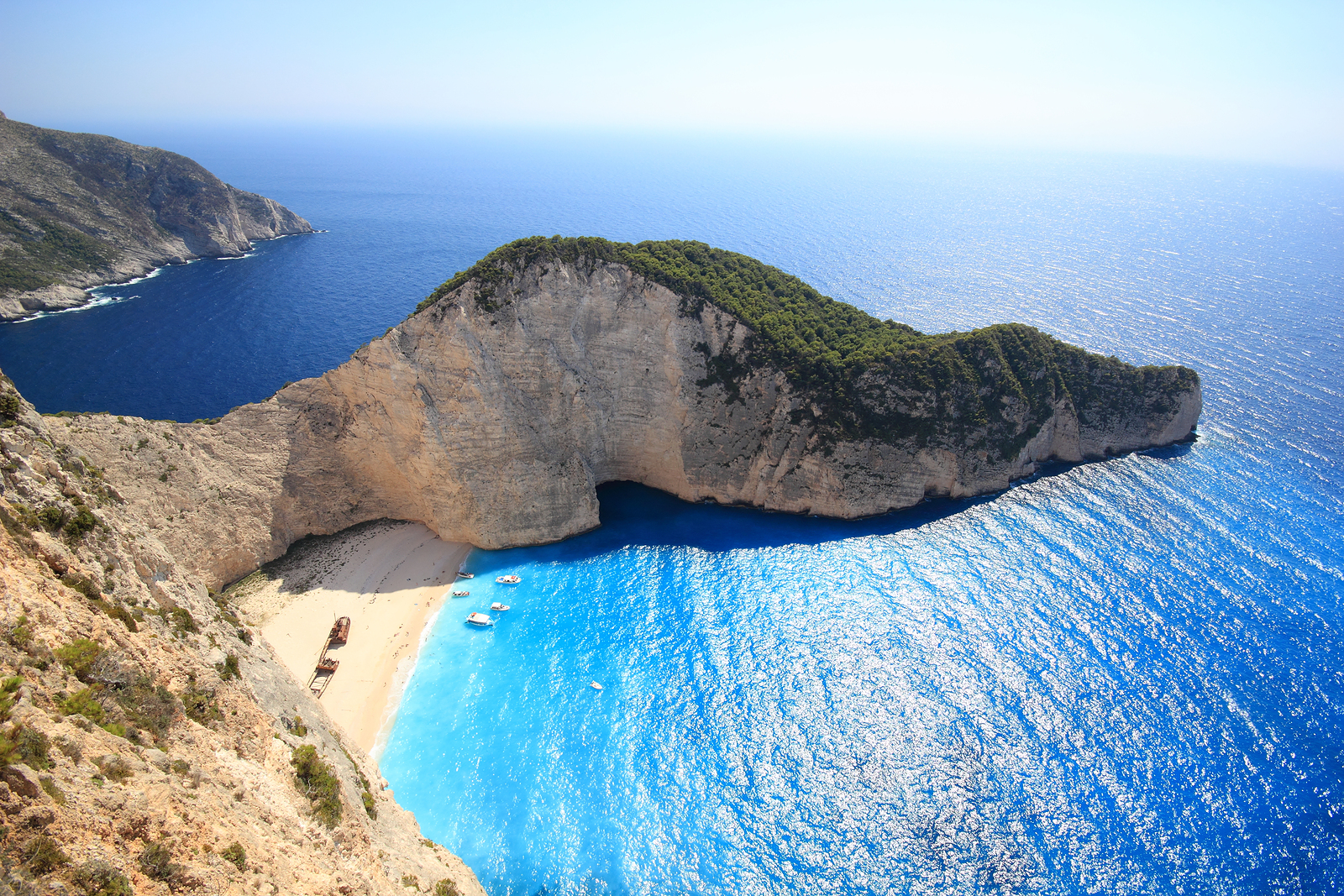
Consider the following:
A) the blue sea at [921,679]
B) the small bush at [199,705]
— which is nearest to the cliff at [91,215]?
the blue sea at [921,679]

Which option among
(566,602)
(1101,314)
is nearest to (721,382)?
(566,602)

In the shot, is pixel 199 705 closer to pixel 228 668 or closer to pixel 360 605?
pixel 228 668

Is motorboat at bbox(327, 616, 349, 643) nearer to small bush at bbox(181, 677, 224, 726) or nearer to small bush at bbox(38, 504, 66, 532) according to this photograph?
small bush at bbox(181, 677, 224, 726)

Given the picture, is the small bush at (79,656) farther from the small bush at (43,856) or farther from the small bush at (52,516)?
the small bush at (43,856)

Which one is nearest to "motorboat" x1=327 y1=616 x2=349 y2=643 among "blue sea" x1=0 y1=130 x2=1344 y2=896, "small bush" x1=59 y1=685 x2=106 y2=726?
"blue sea" x1=0 y1=130 x2=1344 y2=896

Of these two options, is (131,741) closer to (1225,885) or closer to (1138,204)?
(1225,885)

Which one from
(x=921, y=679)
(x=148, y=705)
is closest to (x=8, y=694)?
(x=148, y=705)
